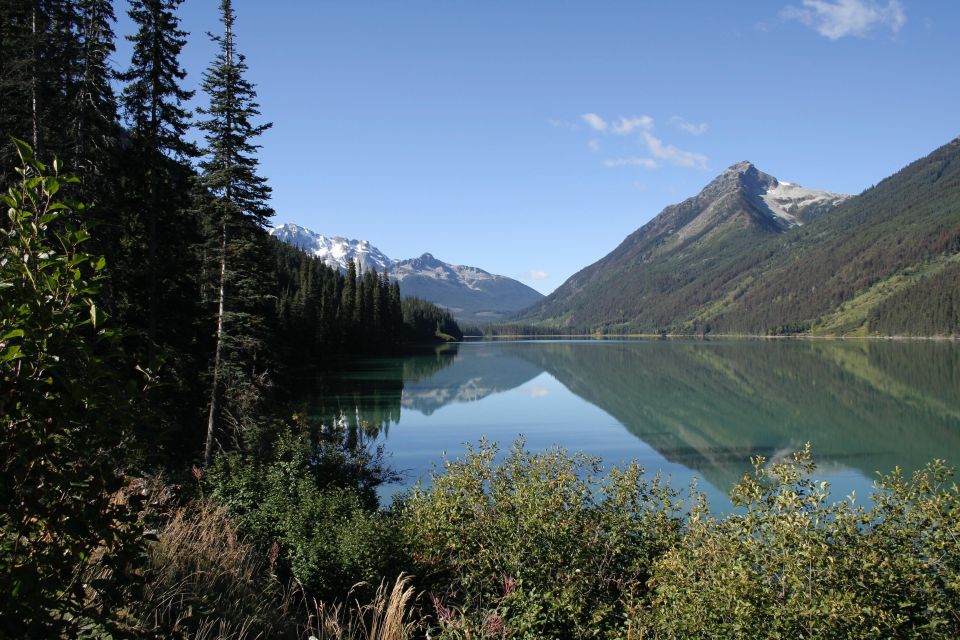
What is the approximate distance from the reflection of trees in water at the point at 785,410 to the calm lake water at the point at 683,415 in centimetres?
11

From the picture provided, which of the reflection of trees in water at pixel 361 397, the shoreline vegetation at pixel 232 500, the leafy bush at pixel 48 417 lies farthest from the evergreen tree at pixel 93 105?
the leafy bush at pixel 48 417

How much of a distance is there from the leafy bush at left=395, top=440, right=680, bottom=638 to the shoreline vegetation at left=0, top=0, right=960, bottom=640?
0.16 feet

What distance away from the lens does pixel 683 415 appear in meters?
43.7

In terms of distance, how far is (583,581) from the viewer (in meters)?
8.77

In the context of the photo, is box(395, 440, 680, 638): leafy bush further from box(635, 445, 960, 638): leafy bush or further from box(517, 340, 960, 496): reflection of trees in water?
box(517, 340, 960, 496): reflection of trees in water

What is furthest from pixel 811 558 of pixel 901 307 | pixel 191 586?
pixel 901 307

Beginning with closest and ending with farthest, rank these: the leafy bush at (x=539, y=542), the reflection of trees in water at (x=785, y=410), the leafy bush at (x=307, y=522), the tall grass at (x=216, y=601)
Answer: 1. the tall grass at (x=216, y=601)
2. the leafy bush at (x=539, y=542)
3. the leafy bush at (x=307, y=522)
4. the reflection of trees in water at (x=785, y=410)

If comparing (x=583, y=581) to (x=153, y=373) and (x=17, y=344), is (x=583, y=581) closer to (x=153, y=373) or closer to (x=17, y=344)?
(x=153, y=373)

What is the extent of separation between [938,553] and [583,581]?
4334 millimetres

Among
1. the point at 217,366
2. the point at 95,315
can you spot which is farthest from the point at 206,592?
the point at 217,366

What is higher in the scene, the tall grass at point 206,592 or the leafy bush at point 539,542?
the tall grass at point 206,592

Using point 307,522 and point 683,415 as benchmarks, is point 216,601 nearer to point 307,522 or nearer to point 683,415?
point 307,522

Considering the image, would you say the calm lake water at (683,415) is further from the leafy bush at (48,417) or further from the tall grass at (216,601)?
the leafy bush at (48,417)

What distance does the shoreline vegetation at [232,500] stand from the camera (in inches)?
116
